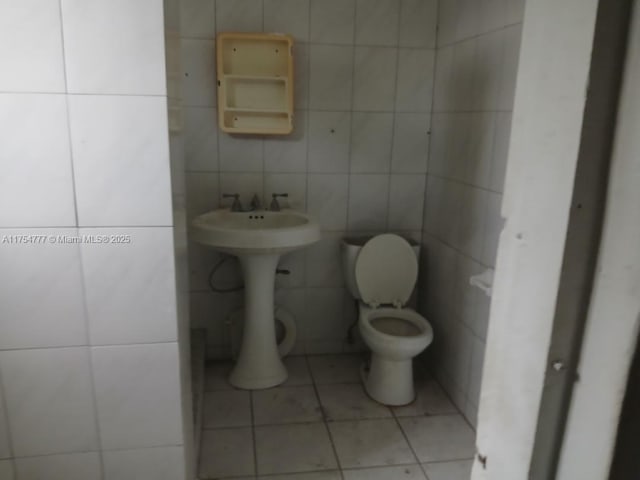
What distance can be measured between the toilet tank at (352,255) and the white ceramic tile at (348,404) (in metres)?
0.47

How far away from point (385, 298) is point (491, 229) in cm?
75

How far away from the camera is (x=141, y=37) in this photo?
45.8 inches

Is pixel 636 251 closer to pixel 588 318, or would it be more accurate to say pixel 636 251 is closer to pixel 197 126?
pixel 588 318

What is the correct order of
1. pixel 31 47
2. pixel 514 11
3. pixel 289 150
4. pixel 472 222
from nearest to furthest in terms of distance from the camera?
1. pixel 31 47
2. pixel 514 11
3. pixel 472 222
4. pixel 289 150

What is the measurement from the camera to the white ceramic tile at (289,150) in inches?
97.3

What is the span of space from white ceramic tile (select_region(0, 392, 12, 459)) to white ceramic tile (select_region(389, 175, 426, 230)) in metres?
1.93

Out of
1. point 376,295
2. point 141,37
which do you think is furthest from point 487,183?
point 141,37

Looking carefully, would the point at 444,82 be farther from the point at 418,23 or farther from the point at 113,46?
the point at 113,46

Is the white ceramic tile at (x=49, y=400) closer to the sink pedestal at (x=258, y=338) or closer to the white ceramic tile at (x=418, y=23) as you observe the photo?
the sink pedestal at (x=258, y=338)

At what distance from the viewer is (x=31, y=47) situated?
1128mm

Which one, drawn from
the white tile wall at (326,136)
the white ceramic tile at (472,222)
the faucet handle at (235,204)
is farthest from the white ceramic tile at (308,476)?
the faucet handle at (235,204)

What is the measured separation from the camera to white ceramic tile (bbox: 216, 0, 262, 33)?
7.52ft

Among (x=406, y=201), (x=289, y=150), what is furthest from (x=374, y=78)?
(x=406, y=201)

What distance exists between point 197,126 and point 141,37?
125cm
